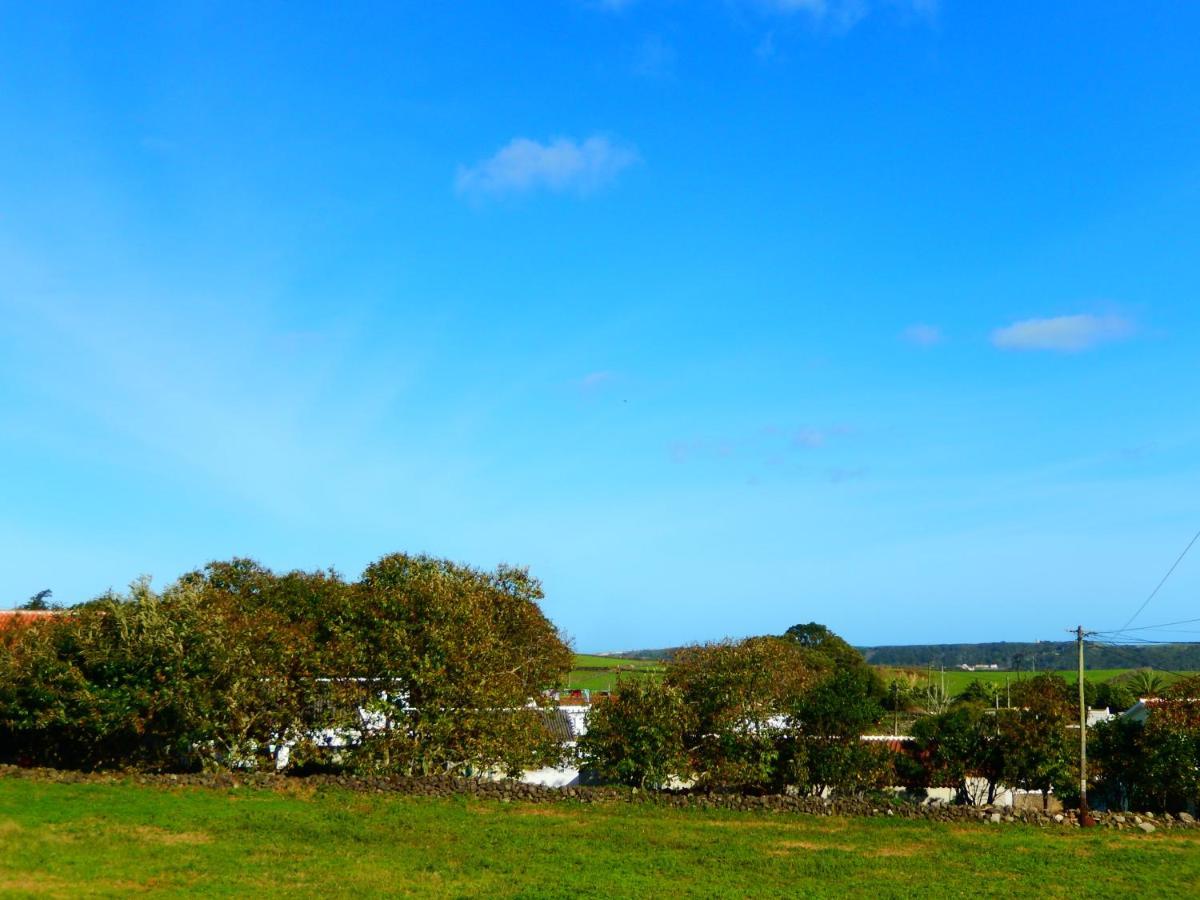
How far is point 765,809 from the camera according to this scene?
27.9 metres

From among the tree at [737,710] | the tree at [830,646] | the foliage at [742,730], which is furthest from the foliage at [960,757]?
the tree at [830,646]

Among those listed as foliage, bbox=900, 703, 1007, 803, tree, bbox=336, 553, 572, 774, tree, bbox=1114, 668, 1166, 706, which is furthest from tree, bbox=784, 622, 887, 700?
tree, bbox=336, 553, 572, 774

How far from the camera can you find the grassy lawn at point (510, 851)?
61.0 ft

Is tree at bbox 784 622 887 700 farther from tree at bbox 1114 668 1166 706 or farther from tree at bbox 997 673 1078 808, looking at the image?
tree at bbox 997 673 1078 808

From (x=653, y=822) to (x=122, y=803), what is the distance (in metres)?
13.4

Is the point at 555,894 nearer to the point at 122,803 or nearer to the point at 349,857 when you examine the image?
the point at 349,857

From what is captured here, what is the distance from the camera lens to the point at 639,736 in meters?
30.5

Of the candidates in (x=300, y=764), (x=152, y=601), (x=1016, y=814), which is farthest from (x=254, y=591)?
(x=1016, y=814)

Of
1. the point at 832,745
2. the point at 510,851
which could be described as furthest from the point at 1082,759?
the point at 510,851

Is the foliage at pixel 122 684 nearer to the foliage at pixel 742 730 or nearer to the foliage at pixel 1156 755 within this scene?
the foliage at pixel 742 730

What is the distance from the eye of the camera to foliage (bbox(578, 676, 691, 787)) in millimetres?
30359

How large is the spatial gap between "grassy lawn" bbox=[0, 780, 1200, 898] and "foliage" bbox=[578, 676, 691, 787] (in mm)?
2439

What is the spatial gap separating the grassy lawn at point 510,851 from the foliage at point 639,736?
8.00 feet

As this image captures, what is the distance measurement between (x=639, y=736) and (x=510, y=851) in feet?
30.7
